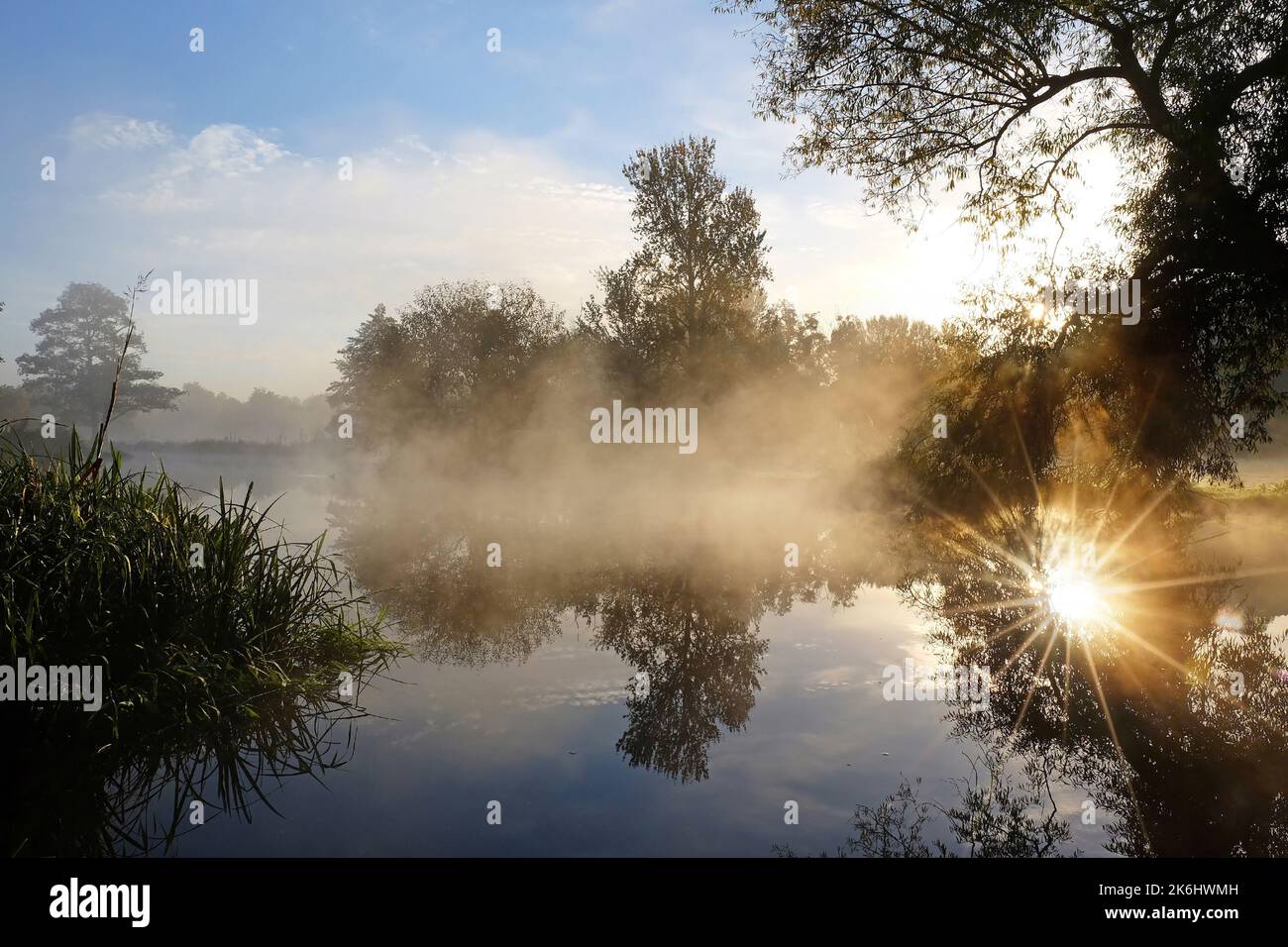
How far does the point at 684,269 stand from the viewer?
43656 mm

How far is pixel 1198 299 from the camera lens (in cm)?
1388

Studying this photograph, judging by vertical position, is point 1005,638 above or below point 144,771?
above

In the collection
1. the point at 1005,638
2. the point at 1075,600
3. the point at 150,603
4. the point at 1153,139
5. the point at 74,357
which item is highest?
the point at 74,357

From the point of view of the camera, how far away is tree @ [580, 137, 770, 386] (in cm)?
4325

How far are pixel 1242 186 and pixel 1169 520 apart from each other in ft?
23.3

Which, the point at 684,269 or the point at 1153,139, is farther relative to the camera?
the point at 684,269

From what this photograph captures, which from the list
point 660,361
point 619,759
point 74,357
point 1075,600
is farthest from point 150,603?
point 74,357

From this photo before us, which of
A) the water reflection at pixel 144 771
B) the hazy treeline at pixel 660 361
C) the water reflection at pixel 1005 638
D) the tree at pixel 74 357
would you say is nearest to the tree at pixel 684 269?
the hazy treeline at pixel 660 361

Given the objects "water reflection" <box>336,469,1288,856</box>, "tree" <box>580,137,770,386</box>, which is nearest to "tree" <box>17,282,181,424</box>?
"tree" <box>580,137,770,386</box>

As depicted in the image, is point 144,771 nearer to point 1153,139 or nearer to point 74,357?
point 1153,139

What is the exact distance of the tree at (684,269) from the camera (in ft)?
142

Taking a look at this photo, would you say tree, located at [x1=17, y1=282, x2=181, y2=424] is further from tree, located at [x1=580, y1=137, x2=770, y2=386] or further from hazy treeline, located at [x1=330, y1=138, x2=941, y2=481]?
tree, located at [x1=580, y1=137, x2=770, y2=386]

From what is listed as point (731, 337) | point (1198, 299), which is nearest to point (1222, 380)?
point (1198, 299)
